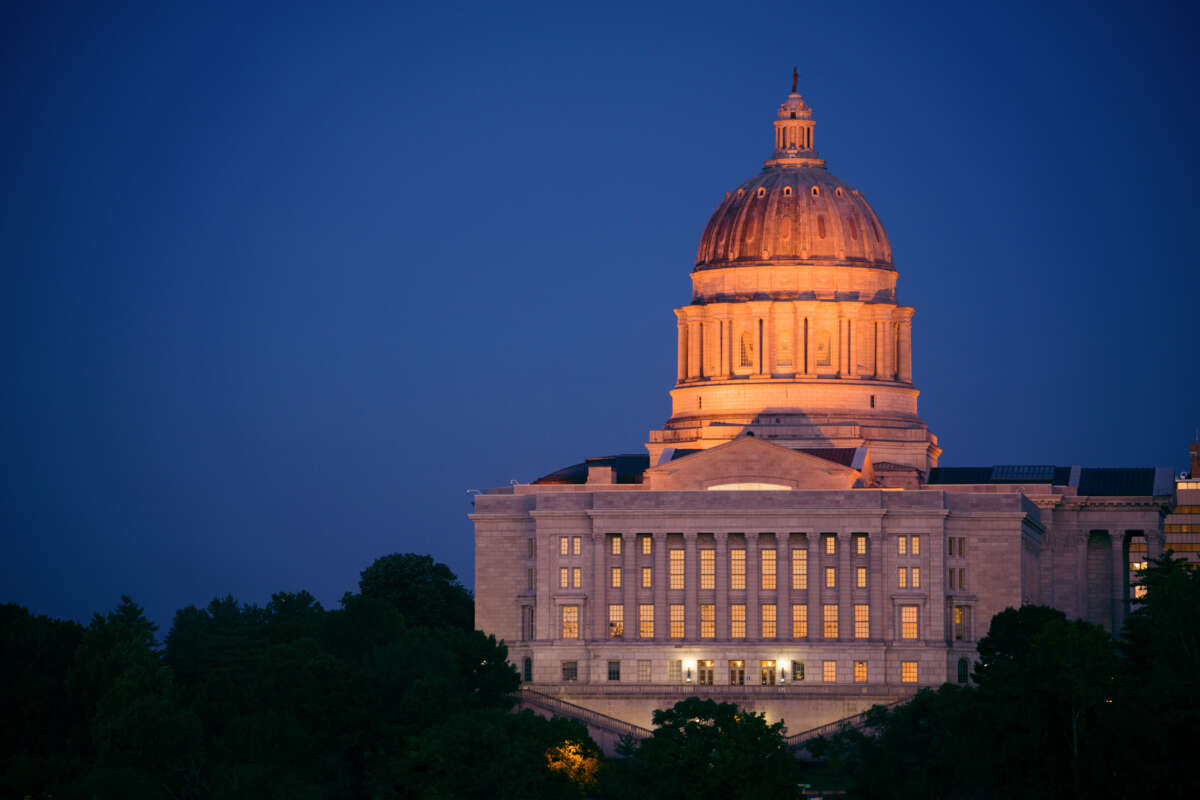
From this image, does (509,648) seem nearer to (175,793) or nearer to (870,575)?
(870,575)

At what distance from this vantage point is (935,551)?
180 meters

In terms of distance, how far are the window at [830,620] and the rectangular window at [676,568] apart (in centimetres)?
944

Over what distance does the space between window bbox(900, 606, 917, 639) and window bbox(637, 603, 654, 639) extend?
51.9ft

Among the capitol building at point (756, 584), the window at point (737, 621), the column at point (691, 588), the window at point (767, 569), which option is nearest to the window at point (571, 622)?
the capitol building at point (756, 584)

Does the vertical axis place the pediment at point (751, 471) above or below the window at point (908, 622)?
above

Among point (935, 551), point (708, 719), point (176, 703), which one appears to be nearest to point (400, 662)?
point (176, 703)

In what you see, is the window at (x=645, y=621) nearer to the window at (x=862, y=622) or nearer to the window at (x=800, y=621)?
the window at (x=800, y=621)

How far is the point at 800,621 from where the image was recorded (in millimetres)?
180625

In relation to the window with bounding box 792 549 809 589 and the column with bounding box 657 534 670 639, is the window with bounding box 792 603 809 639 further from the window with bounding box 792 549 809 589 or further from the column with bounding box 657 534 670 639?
the column with bounding box 657 534 670 639

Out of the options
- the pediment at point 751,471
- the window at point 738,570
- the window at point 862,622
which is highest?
the pediment at point 751,471

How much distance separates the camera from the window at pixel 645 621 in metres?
182

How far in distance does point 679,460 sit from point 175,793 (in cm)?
4596

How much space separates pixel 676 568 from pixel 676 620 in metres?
3.39

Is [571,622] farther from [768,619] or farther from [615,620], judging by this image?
[768,619]
